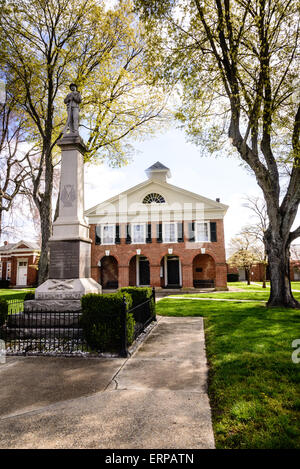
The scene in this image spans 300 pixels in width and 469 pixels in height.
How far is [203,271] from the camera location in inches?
1072

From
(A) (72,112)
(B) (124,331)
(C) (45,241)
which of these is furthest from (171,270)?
(B) (124,331)

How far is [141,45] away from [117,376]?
45.3 ft

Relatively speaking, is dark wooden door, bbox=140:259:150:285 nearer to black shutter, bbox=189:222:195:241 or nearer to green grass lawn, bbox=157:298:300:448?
black shutter, bbox=189:222:195:241

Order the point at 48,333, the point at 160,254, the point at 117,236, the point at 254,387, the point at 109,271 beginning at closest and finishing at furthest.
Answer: the point at 254,387, the point at 48,333, the point at 160,254, the point at 117,236, the point at 109,271

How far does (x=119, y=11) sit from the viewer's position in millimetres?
11992

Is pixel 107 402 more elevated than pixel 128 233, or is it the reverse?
pixel 128 233

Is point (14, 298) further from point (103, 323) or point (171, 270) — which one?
point (103, 323)

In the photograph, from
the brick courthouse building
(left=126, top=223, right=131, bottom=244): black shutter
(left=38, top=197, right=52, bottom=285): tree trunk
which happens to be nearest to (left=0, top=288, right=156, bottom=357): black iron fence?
(left=38, top=197, right=52, bottom=285): tree trunk

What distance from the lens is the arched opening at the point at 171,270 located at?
27469 millimetres

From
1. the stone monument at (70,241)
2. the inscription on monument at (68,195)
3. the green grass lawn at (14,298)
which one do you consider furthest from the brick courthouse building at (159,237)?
the inscription on monument at (68,195)

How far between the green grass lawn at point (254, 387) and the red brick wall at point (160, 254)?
57.3ft

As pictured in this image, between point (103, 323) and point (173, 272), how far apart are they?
22260 millimetres

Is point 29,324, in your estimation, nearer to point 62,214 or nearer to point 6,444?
point 62,214

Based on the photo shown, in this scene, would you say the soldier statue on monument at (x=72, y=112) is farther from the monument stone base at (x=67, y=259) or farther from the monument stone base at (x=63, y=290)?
the monument stone base at (x=63, y=290)
